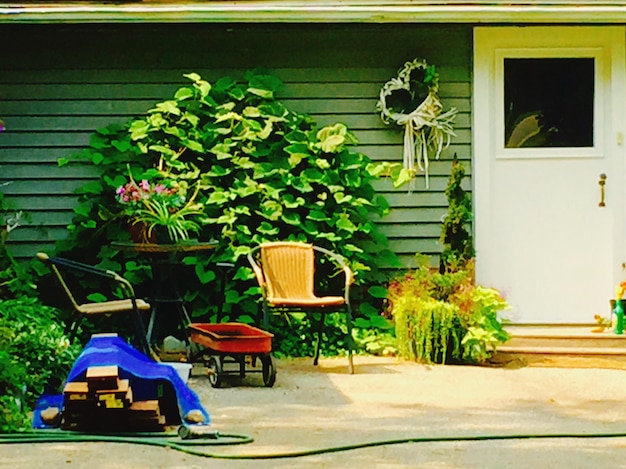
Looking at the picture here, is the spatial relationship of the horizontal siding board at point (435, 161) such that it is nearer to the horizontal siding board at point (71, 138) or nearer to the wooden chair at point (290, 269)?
the horizontal siding board at point (71, 138)

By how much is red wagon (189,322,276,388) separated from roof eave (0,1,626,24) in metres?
2.17

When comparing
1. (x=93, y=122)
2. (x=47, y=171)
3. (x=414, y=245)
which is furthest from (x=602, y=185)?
(x=47, y=171)

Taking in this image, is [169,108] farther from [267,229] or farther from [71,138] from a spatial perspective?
[267,229]

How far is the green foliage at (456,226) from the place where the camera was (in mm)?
7207

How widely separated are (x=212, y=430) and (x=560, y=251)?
3724mm

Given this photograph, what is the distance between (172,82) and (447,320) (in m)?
2.61

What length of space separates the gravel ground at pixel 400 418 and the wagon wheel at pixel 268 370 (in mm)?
55

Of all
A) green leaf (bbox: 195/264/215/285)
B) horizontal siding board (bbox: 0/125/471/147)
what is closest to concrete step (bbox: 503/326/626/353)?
horizontal siding board (bbox: 0/125/471/147)

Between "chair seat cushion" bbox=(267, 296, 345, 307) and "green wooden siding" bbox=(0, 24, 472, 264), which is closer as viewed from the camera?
"chair seat cushion" bbox=(267, 296, 345, 307)

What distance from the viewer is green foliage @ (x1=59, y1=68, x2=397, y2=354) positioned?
24.0ft

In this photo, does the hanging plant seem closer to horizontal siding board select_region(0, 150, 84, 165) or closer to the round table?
the round table

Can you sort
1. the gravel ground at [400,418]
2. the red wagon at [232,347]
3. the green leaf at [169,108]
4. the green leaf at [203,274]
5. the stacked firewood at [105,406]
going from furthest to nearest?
the green leaf at [169,108]
the green leaf at [203,274]
the red wagon at [232,347]
the stacked firewood at [105,406]
the gravel ground at [400,418]

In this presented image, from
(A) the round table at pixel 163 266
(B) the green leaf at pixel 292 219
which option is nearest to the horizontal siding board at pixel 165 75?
(B) the green leaf at pixel 292 219

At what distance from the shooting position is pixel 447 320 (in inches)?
262
